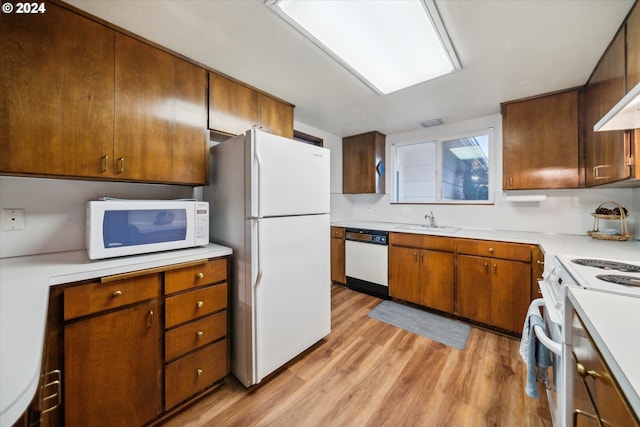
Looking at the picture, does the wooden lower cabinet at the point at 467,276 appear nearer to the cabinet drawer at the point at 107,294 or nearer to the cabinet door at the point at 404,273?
the cabinet door at the point at 404,273

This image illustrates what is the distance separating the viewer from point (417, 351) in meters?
1.98

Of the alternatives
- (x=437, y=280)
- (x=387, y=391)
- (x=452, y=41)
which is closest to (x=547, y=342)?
(x=387, y=391)

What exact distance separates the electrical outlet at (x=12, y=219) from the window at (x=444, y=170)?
3693 millimetres

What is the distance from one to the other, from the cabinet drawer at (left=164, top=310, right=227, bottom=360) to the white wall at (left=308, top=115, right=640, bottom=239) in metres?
2.40

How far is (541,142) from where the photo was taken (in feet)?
7.36

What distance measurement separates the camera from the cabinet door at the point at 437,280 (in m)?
2.49

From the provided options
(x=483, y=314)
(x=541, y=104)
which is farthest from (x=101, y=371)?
(x=541, y=104)

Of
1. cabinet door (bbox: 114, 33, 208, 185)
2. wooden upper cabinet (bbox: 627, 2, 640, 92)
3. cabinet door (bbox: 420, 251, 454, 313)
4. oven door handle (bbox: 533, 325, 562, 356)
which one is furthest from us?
cabinet door (bbox: 420, 251, 454, 313)

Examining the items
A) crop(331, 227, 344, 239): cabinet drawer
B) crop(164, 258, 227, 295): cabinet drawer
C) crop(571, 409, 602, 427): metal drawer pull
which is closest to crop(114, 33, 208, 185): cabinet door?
crop(164, 258, 227, 295): cabinet drawer

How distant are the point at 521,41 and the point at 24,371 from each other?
8.45ft

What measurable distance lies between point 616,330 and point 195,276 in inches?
69.0

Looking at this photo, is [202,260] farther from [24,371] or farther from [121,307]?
[24,371]

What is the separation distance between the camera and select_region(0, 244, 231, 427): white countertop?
45 cm

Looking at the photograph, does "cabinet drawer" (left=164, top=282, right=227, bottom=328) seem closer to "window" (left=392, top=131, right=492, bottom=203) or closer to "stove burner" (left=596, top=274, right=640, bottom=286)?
"stove burner" (left=596, top=274, right=640, bottom=286)
